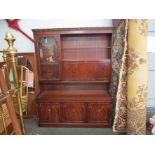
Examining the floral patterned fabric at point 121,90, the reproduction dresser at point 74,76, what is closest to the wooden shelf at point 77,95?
the reproduction dresser at point 74,76

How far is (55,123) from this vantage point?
2561 mm

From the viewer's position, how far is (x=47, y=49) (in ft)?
8.63

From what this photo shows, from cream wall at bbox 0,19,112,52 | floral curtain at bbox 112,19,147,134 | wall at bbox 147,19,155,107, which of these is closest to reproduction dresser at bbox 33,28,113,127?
cream wall at bbox 0,19,112,52

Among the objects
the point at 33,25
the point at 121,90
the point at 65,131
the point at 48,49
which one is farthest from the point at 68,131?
the point at 33,25

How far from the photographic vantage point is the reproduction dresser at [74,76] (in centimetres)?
246

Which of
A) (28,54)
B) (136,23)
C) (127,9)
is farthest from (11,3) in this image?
(28,54)

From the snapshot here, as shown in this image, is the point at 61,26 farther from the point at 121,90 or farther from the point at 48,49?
the point at 121,90

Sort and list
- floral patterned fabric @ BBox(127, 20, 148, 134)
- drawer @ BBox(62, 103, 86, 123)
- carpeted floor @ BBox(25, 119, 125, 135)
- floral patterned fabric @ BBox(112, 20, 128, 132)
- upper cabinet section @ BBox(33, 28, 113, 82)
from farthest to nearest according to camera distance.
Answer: upper cabinet section @ BBox(33, 28, 113, 82)
drawer @ BBox(62, 103, 86, 123)
carpeted floor @ BBox(25, 119, 125, 135)
floral patterned fabric @ BBox(112, 20, 128, 132)
floral patterned fabric @ BBox(127, 20, 148, 134)

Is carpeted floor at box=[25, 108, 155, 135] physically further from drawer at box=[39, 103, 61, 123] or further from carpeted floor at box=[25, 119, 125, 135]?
drawer at box=[39, 103, 61, 123]

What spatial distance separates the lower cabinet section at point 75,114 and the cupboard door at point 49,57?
1.86 feet

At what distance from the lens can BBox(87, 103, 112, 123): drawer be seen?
2.43 meters

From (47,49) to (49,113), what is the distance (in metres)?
1.17

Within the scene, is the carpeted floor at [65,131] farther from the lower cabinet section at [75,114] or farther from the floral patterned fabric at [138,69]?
the floral patterned fabric at [138,69]

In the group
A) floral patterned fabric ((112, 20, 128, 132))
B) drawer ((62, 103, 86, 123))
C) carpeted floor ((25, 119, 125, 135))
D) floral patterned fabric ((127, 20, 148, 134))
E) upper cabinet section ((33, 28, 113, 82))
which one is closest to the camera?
floral patterned fabric ((127, 20, 148, 134))
